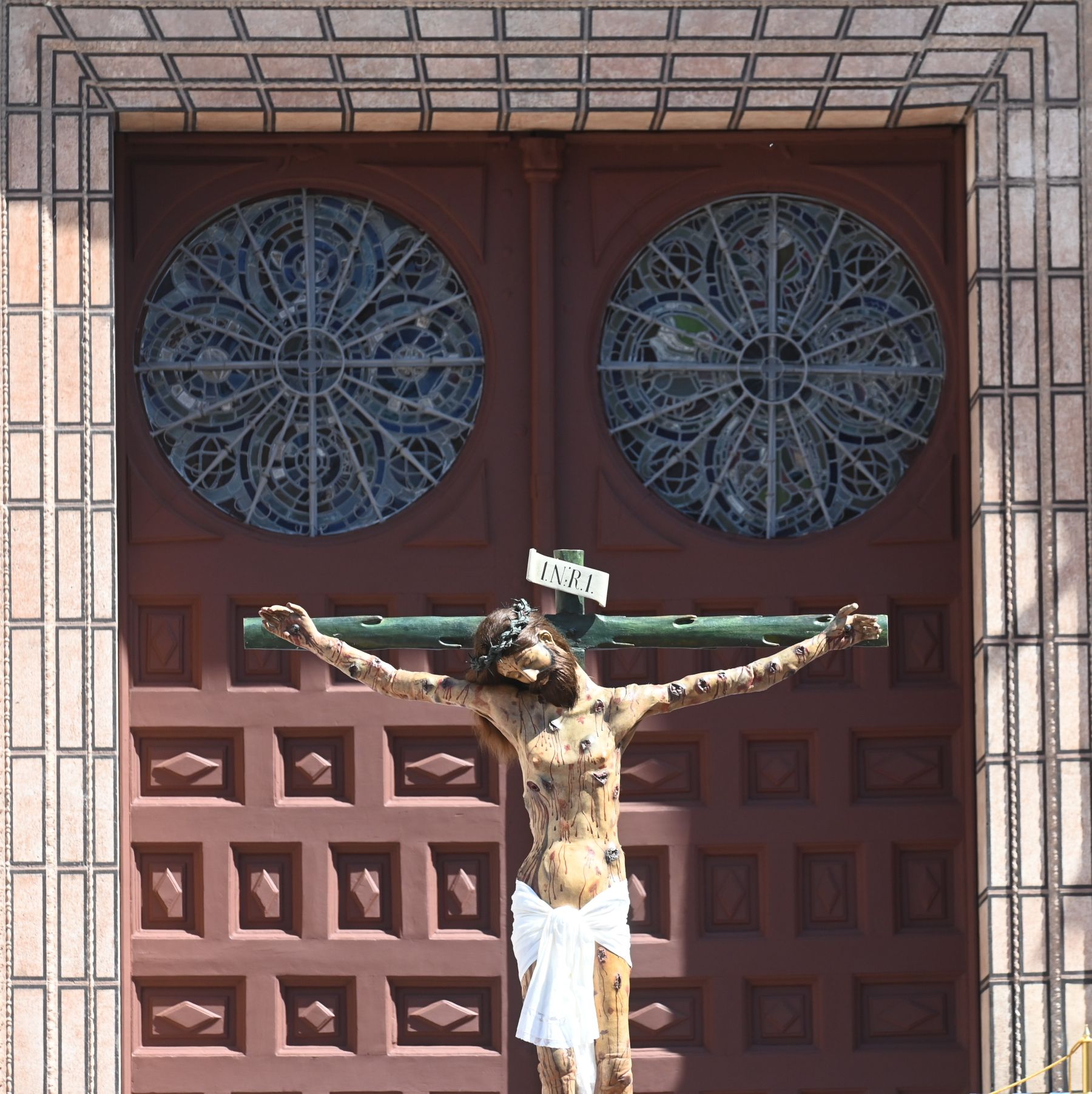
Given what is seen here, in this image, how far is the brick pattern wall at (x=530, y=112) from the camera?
745 cm

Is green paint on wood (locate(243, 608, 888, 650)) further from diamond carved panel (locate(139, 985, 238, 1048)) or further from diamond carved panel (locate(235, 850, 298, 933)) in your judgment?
diamond carved panel (locate(139, 985, 238, 1048))

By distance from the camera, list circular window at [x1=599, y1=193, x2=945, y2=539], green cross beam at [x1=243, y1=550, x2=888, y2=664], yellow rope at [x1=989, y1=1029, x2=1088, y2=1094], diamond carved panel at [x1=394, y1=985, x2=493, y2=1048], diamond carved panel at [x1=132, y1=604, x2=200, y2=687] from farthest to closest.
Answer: circular window at [x1=599, y1=193, x2=945, y2=539] < diamond carved panel at [x1=132, y1=604, x2=200, y2=687] < diamond carved panel at [x1=394, y1=985, x2=493, y2=1048] < yellow rope at [x1=989, y1=1029, x2=1088, y2=1094] < green cross beam at [x1=243, y1=550, x2=888, y2=664]

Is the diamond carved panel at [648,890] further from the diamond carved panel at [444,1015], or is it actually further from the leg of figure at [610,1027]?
the leg of figure at [610,1027]

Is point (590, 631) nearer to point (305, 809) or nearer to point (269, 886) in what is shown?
point (305, 809)

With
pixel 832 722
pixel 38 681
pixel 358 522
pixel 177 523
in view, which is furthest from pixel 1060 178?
pixel 38 681

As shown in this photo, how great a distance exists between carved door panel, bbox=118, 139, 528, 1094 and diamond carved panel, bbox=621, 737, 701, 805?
0.44 meters

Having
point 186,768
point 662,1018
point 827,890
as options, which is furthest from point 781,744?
point 186,768

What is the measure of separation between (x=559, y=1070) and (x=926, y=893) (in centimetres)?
301

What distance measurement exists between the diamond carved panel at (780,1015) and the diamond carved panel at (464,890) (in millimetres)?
→ 1007

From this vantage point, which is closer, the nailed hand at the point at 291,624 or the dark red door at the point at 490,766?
the nailed hand at the point at 291,624

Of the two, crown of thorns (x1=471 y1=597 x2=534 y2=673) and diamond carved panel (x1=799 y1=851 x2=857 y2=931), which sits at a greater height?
crown of thorns (x1=471 y1=597 x2=534 y2=673)

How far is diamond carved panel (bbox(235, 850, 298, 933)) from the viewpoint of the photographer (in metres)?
7.70

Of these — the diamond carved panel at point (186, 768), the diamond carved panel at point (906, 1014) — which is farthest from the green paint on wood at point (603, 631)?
the diamond carved panel at point (906, 1014)

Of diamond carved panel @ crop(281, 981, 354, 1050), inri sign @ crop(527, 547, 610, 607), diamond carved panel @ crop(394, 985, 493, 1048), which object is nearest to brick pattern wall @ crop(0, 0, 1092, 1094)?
diamond carved panel @ crop(281, 981, 354, 1050)
